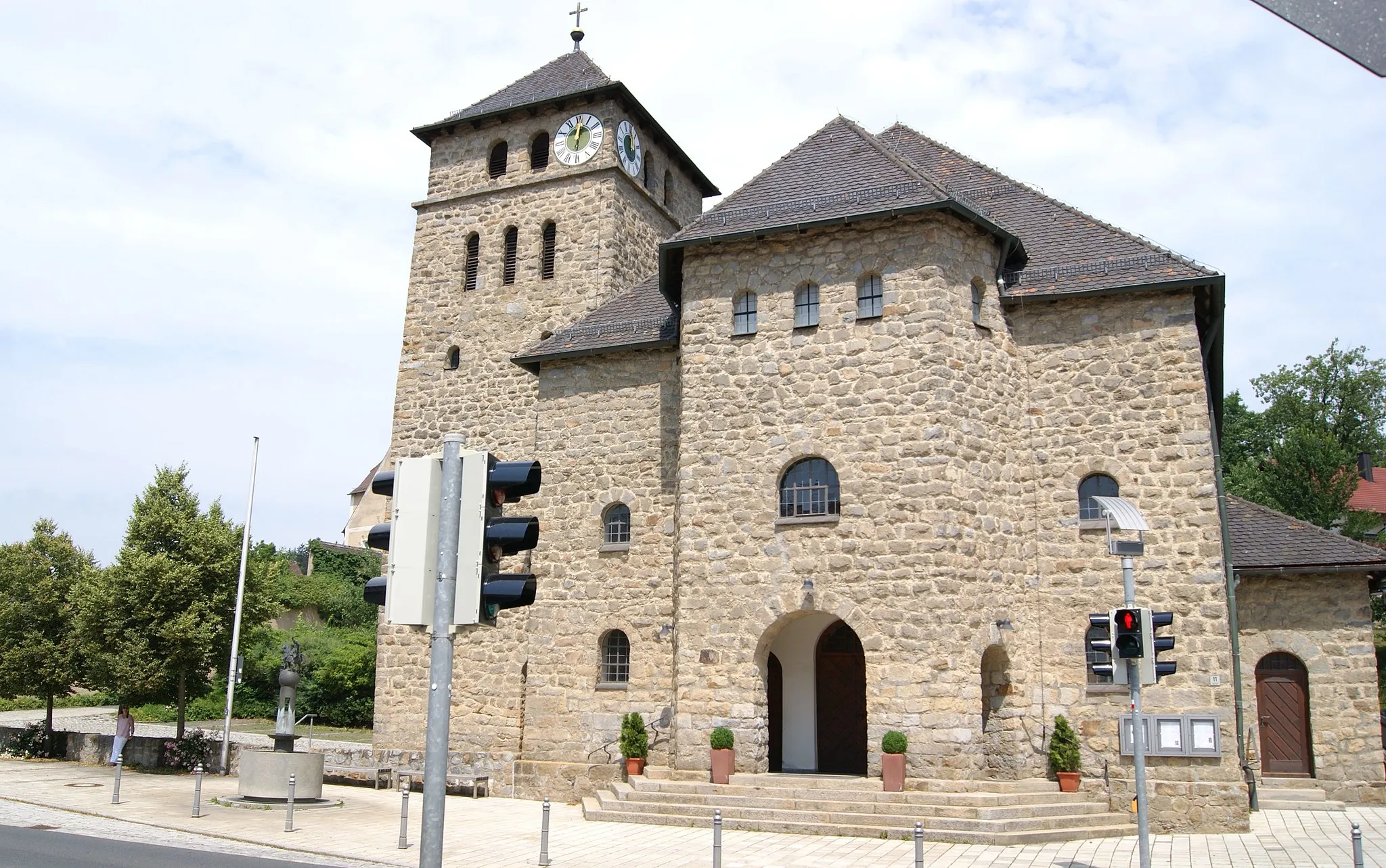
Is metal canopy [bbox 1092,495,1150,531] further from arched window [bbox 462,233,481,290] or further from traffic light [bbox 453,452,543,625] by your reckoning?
arched window [bbox 462,233,481,290]

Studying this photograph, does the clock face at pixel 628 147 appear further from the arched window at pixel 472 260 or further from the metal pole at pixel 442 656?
the metal pole at pixel 442 656

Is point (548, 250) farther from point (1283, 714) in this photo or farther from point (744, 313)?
point (1283, 714)

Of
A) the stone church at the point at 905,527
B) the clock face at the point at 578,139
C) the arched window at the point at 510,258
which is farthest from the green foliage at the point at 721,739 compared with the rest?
the clock face at the point at 578,139

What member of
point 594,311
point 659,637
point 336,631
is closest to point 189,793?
point 659,637

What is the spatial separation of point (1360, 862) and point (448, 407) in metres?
19.0

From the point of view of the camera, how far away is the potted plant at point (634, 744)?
1766cm

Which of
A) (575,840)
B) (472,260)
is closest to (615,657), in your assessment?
(575,840)

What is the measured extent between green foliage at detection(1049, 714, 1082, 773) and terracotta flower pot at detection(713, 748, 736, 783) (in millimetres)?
4859

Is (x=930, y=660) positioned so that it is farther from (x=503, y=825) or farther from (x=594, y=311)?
(x=594, y=311)

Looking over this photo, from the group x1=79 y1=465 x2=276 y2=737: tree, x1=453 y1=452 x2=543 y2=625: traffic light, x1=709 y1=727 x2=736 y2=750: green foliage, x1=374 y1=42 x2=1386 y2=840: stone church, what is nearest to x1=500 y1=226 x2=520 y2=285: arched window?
x1=374 y1=42 x2=1386 y2=840: stone church

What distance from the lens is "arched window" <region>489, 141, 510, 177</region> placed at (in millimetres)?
25984

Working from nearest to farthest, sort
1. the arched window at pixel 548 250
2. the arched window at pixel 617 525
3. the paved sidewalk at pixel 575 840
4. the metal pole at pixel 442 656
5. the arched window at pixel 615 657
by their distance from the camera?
1. the metal pole at pixel 442 656
2. the paved sidewalk at pixel 575 840
3. the arched window at pixel 615 657
4. the arched window at pixel 617 525
5. the arched window at pixel 548 250

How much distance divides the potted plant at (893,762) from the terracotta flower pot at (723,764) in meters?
2.28

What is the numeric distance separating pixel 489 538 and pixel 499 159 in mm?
22591
